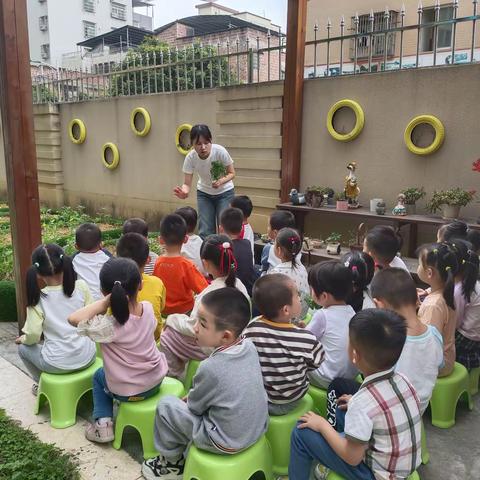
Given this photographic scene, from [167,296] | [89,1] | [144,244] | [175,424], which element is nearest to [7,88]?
[144,244]

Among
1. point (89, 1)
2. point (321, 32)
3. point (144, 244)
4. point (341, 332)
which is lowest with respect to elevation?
point (341, 332)

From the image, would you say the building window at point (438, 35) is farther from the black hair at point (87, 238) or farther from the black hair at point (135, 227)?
the black hair at point (87, 238)

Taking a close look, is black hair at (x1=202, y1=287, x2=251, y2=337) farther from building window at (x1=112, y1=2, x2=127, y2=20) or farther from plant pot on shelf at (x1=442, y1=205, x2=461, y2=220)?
building window at (x1=112, y1=2, x2=127, y2=20)

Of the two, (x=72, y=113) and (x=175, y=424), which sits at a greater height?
(x=72, y=113)

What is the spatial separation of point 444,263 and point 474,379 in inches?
36.1

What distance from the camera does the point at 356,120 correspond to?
5.91m

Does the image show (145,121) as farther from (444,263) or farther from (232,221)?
(444,263)

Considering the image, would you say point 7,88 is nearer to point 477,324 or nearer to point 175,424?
point 175,424

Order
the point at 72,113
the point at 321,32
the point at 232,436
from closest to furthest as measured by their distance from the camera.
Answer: the point at 232,436 < the point at 72,113 < the point at 321,32

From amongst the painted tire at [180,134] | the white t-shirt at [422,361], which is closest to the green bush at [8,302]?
the white t-shirt at [422,361]

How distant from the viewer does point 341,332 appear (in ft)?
8.32

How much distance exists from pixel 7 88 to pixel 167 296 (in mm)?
1864

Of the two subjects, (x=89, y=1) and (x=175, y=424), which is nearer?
(x=175, y=424)

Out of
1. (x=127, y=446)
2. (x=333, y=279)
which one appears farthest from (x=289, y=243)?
(x=127, y=446)
